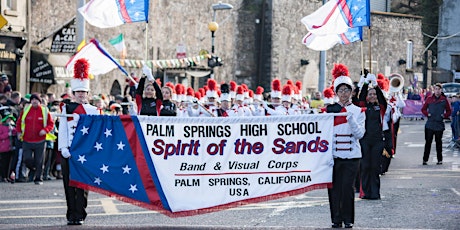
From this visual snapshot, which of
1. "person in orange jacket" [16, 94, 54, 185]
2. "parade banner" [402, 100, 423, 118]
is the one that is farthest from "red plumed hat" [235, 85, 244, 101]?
"parade banner" [402, 100, 423, 118]

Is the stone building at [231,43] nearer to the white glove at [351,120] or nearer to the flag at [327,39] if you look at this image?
the flag at [327,39]

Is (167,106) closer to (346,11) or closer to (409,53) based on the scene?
(346,11)

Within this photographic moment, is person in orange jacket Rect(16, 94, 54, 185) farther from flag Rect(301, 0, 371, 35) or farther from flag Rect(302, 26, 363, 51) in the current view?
→ flag Rect(301, 0, 371, 35)

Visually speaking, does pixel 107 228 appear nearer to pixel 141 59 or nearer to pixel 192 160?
pixel 192 160

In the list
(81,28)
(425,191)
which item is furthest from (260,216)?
(81,28)

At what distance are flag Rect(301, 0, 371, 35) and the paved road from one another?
284cm

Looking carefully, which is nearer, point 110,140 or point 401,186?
point 110,140

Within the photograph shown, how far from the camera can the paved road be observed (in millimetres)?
13250

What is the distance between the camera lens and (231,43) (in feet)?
174

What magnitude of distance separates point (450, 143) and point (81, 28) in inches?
494

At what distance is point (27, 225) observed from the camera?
1273cm

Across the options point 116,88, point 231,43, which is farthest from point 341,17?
point 231,43

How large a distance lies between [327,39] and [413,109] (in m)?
29.5

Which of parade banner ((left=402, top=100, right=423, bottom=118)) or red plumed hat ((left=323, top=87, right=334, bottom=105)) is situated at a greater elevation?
red plumed hat ((left=323, top=87, right=334, bottom=105))
